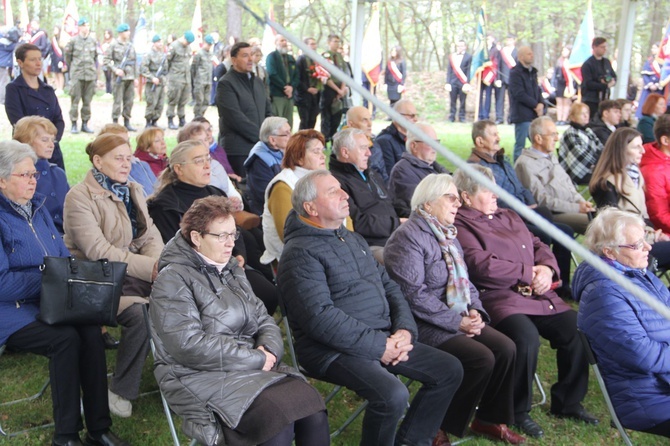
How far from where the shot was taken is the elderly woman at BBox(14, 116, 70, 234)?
4961 millimetres

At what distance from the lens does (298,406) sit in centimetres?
303

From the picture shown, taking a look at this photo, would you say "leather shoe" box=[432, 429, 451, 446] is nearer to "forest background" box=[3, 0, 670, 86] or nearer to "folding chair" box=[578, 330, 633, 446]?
"folding chair" box=[578, 330, 633, 446]

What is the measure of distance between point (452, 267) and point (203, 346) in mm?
1461

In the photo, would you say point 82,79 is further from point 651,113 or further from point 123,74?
point 651,113

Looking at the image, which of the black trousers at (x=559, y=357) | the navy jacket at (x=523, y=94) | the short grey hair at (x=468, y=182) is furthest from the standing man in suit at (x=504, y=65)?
the black trousers at (x=559, y=357)

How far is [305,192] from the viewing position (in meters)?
3.76

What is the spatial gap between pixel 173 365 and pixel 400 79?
16.8m

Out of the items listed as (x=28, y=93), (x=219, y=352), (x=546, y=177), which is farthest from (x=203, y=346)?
(x=28, y=93)

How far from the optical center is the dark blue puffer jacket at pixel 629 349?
3.51 meters

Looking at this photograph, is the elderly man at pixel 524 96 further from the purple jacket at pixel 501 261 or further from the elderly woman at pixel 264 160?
the purple jacket at pixel 501 261

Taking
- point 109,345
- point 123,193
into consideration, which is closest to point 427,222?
point 123,193

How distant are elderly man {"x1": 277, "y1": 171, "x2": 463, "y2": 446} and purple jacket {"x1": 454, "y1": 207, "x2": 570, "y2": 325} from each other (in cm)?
64

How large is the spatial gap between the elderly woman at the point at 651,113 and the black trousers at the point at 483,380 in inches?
227

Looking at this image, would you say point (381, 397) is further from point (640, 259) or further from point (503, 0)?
point (503, 0)
